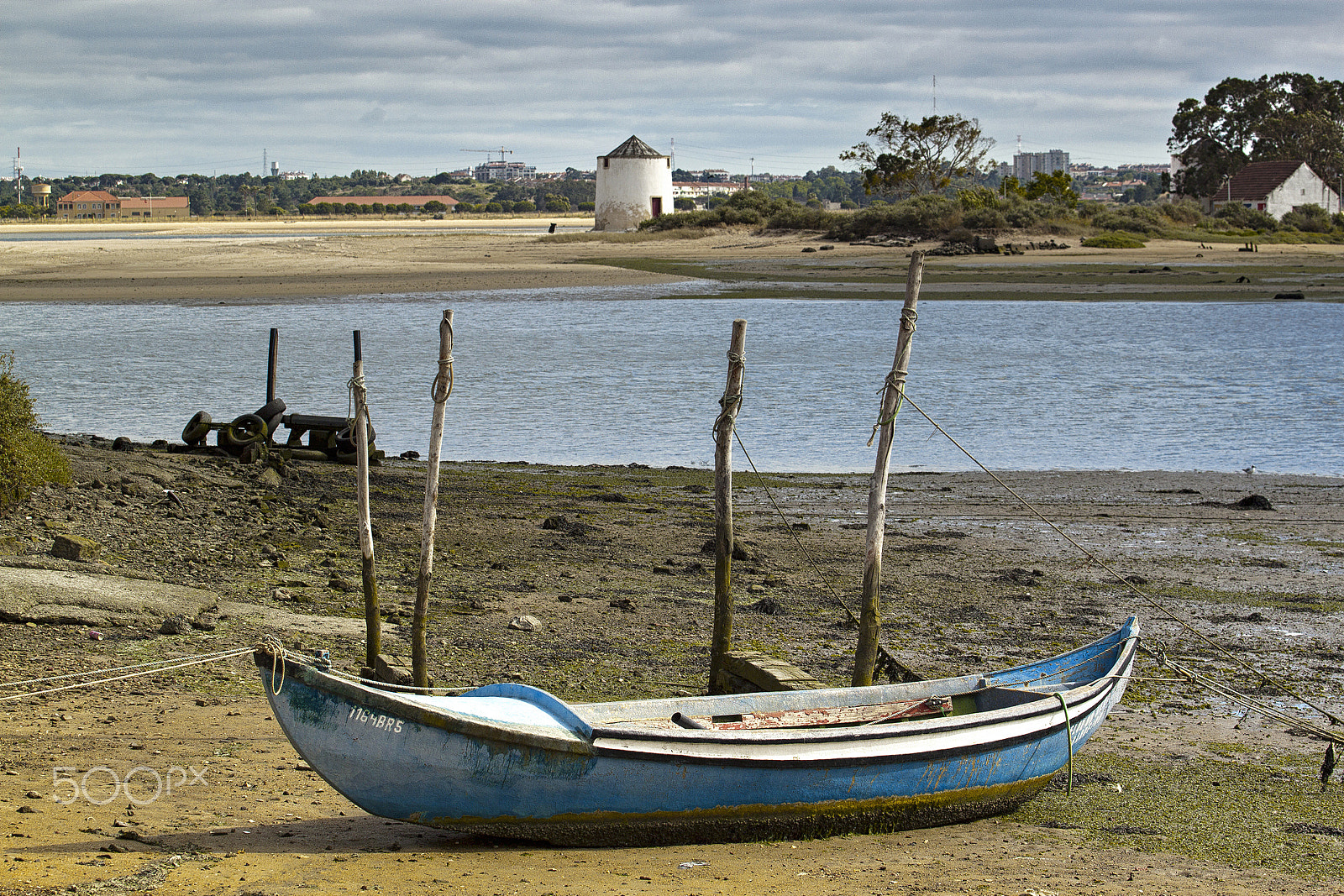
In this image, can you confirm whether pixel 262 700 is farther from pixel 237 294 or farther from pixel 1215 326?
pixel 237 294

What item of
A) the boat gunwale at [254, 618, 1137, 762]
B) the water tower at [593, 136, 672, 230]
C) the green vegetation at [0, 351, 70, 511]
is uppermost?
the water tower at [593, 136, 672, 230]

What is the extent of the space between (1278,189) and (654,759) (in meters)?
86.1

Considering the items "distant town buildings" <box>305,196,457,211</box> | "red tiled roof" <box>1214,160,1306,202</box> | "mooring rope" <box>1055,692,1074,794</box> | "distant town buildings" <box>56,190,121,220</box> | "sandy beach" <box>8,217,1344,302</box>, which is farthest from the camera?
"distant town buildings" <box>305,196,457,211</box>

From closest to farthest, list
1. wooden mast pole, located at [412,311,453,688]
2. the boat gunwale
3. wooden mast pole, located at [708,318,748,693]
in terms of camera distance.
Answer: the boat gunwale
wooden mast pole, located at [412,311,453,688]
wooden mast pole, located at [708,318,748,693]

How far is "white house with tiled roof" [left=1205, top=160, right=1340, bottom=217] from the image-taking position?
266 ft

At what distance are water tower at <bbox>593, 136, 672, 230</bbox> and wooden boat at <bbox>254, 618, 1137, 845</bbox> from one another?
3116 inches

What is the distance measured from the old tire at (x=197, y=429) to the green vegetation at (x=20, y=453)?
3.36 m

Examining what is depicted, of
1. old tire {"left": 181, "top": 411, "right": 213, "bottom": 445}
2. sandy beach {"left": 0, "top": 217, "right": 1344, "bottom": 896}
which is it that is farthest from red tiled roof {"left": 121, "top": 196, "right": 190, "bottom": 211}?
sandy beach {"left": 0, "top": 217, "right": 1344, "bottom": 896}

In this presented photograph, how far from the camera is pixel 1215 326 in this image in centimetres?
3638

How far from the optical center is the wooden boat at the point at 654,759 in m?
6.21

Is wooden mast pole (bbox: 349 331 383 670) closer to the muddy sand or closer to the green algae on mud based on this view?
the muddy sand

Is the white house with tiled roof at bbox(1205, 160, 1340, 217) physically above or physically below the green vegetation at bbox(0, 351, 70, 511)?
above

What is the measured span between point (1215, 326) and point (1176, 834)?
3224cm

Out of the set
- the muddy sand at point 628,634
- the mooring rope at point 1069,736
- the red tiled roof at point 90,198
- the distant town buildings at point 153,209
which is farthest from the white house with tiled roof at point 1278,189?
the red tiled roof at point 90,198
